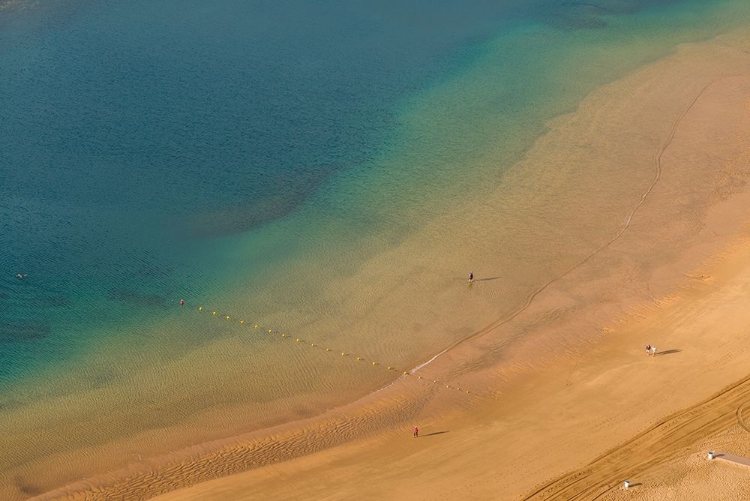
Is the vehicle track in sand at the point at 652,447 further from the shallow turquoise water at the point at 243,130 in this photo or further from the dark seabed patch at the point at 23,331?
the dark seabed patch at the point at 23,331

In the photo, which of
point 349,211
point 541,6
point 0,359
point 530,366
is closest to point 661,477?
point 530,366

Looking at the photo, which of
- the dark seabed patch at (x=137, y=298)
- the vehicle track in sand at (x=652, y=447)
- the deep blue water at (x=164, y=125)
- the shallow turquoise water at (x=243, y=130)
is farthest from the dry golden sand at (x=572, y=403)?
the deep blue water at (x=164, y=125)

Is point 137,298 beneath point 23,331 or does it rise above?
above

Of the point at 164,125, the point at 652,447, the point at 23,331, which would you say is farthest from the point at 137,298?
the point at 652,447

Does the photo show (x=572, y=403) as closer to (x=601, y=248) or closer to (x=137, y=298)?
(x=601, y=248)

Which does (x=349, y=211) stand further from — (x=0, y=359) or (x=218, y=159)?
(x=0, y=359)

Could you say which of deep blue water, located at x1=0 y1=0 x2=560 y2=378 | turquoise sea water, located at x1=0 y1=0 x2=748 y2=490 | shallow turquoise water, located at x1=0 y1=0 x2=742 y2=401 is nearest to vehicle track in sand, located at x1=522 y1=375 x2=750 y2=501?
turquoise sea water, located at x1=0 y1=0 x2=748 y2=490
